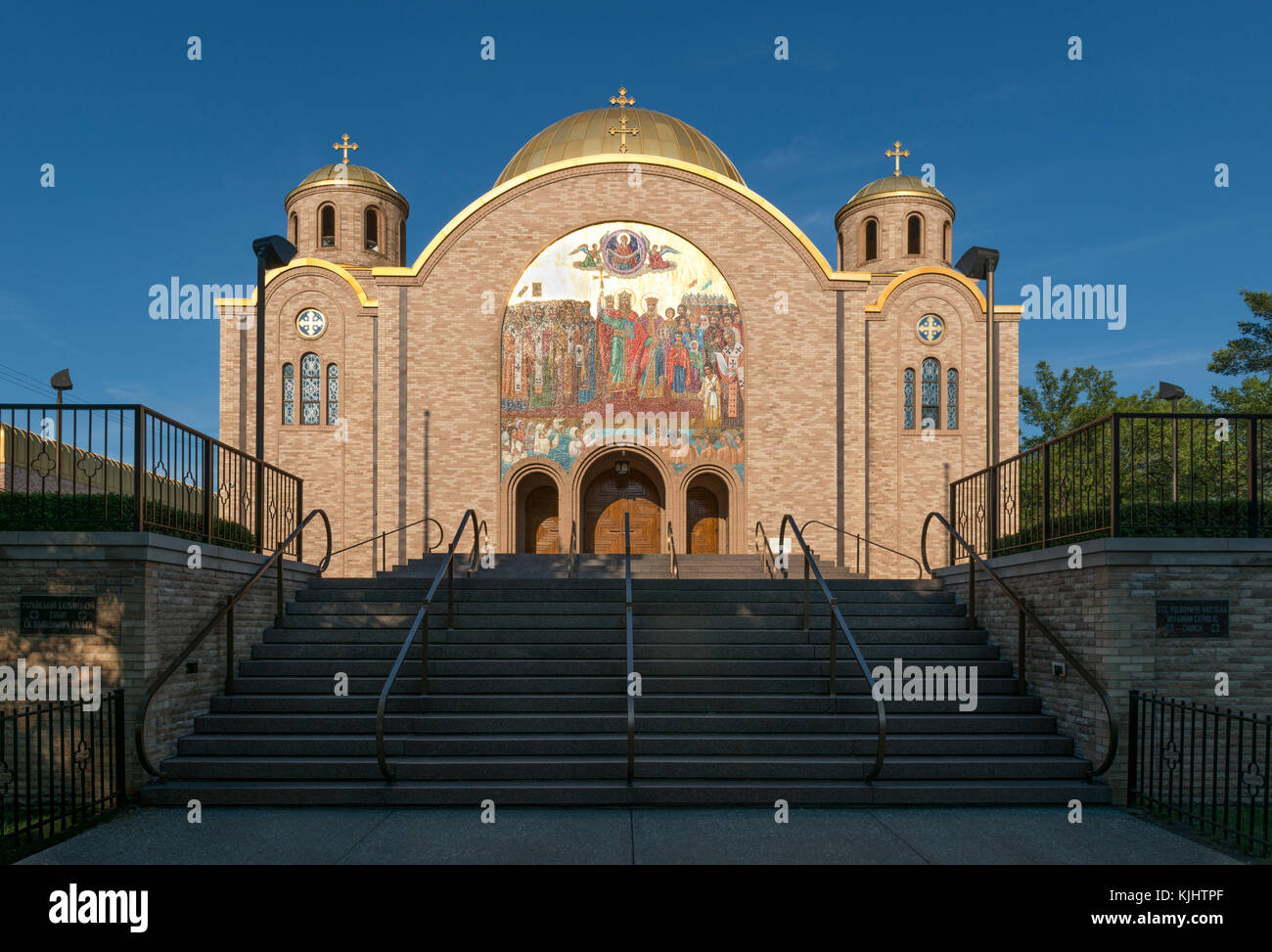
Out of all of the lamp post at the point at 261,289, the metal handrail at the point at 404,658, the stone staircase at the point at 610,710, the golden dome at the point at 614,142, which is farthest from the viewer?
the golden dome at the point at 614,142

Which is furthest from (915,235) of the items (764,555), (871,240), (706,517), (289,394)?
(289,394)

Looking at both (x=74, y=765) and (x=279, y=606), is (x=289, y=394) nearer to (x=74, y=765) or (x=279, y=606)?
(x=279, y=606)

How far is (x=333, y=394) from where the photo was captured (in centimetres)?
2236

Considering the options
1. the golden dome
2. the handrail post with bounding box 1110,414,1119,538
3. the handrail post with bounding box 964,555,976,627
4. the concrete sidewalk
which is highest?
the golden dome

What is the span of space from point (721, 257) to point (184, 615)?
15514 millimetres

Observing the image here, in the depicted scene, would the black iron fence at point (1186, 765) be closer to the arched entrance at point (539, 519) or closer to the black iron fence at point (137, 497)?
the black iron fence at point (137, 497)

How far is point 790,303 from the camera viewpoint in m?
21.6

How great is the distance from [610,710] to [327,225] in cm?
2109

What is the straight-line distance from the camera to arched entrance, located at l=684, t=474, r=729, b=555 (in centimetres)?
2189

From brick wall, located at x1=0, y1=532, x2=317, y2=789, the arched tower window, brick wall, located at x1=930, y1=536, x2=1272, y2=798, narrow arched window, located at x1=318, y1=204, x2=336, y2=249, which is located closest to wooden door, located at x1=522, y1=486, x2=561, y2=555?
narrow arched window, located at x1=318, y1=204, x2=336, y2=249

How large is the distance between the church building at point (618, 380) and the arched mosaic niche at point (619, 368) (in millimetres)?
46

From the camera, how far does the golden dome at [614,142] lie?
2562cm

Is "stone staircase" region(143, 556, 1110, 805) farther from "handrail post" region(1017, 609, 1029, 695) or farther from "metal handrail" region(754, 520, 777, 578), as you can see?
"metal handrail" region(754, 520, 777, 578)

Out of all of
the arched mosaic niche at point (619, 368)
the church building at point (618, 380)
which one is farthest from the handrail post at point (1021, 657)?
the arched mosaic niche at point (619, 368)
